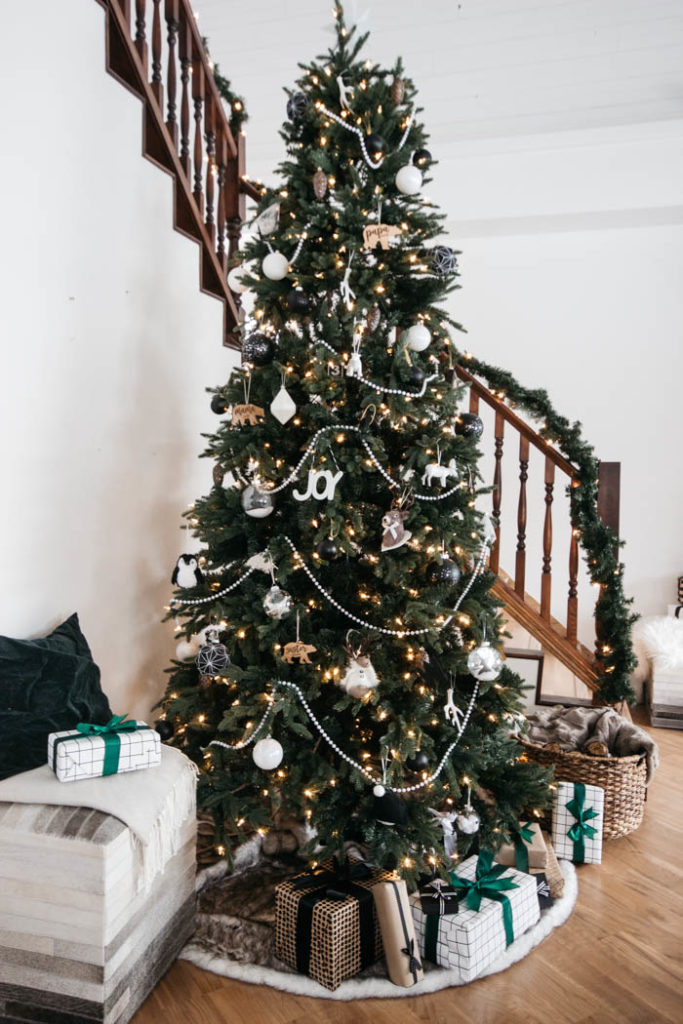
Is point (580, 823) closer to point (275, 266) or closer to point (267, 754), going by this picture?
point (267, 754)

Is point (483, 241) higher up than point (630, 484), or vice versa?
point (483, 241)

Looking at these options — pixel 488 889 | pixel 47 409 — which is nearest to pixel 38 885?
pixel 488 889

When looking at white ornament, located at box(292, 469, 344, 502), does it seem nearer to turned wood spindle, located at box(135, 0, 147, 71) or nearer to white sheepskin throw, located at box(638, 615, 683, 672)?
turned wood spindle, located at box(135, 0, 147, 71)

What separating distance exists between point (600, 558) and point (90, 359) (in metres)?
2.24

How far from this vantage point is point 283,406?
80.3 inches

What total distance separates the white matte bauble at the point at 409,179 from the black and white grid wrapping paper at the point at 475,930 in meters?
2.00

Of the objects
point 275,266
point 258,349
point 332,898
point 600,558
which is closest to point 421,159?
point 275,266

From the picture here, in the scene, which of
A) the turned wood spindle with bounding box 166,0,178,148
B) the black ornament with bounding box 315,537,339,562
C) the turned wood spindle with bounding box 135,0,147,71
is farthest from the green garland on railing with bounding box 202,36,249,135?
the black ornament with bounding box 315,537,339,562

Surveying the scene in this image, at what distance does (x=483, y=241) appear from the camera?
5199 millimetres

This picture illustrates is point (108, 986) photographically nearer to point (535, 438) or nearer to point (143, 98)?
point (535, 438)

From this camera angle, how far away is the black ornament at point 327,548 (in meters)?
1.96

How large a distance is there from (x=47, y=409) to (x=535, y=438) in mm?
2111

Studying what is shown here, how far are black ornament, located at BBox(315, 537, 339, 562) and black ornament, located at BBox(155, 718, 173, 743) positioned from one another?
86 cm

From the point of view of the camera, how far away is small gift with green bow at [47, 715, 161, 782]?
1.63m
